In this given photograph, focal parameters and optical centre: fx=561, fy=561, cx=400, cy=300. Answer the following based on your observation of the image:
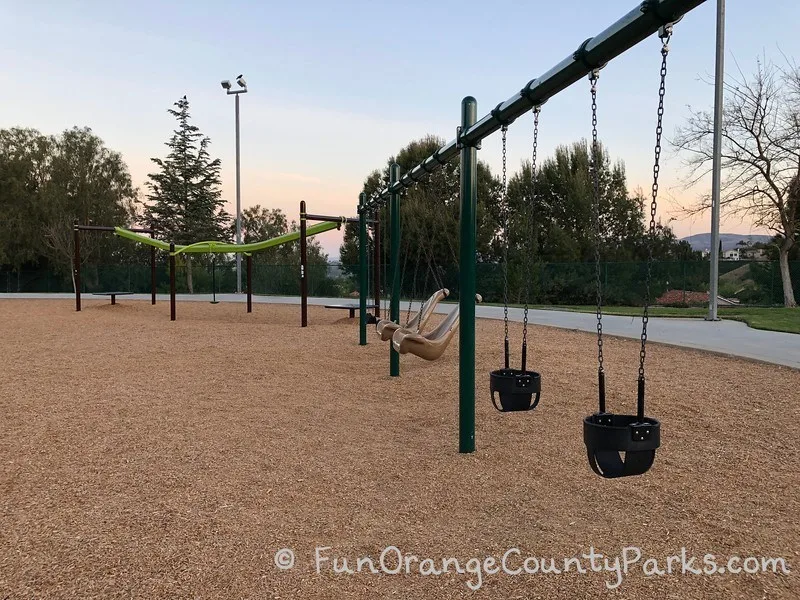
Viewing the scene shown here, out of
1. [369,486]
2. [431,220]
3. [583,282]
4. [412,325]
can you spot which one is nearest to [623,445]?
[369,486]

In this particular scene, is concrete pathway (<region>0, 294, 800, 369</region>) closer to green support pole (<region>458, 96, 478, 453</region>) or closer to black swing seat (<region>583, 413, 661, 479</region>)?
green support pole (<region>458, 96, 478, 453</region>)

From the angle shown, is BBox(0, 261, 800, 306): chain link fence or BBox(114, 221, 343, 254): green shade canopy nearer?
BBox(114, 221, 343, 254): green shade canopy

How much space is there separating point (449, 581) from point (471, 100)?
3.28 m

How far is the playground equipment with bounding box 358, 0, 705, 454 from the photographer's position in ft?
7.93

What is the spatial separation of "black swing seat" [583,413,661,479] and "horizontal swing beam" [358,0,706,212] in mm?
1689

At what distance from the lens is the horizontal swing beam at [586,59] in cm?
231

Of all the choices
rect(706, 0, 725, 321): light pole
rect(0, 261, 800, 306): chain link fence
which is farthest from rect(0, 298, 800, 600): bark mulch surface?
rect(0, 261, 800, 306): chain link fence

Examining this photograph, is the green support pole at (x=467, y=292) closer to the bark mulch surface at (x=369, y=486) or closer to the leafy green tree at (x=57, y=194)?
the bark mulch surface at (x=369, y=486)

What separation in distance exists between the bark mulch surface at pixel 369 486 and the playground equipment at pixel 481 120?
61cm

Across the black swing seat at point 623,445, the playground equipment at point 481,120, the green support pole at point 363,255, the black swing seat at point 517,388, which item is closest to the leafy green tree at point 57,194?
the green support pole at point 363,255

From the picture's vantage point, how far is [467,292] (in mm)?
3984

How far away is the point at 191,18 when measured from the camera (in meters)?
12.6

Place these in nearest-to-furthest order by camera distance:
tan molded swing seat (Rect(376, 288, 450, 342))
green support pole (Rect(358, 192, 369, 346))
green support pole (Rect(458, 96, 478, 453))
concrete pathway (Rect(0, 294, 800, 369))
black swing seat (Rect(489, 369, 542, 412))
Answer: black swing seat (Rect(489, 369, 542, 412)), green support pole (Rect(458, 96, 478, 453)), tan molded swing seat (Rect(376, 288, 450, 342)), concrete pathway (Rect(0, 294, 800, 369)), green support pole (Rect(358, 192, 369, 346))

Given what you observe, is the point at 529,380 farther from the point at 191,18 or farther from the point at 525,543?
the point at 191,18
